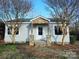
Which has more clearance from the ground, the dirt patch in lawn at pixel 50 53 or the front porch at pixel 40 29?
the front porch at pixel 40 29

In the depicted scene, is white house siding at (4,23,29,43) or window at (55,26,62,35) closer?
window at (55,26,62,35)

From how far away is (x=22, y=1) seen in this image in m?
24.8

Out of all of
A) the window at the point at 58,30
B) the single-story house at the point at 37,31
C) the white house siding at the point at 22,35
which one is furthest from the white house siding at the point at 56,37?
the white house siding at the point at 22,35

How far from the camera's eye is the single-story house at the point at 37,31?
26828 millimetres

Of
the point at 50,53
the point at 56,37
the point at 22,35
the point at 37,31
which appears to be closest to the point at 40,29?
the point at 37,31

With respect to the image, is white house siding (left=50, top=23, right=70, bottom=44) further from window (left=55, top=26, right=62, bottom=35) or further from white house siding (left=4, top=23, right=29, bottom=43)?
white house siding (left=4, top=23, right=29, bottom=43)

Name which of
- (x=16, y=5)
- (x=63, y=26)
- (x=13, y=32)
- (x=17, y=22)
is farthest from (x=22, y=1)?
(x=63, y=26)

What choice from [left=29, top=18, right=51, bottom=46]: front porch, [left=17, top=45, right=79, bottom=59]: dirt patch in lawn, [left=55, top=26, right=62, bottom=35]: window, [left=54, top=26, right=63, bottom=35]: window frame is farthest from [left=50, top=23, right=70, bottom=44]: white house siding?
[left=17, top=45, right=79, bottom=59]: dirt patch in lawn

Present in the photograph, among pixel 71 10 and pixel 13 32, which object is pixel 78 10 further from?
pixel 13 32

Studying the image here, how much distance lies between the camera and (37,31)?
90.0 feet

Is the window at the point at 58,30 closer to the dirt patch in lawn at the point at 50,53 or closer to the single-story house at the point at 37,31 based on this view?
the single-story house at the point at 37,31

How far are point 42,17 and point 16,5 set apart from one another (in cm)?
477

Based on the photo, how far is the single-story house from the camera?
1056 inches

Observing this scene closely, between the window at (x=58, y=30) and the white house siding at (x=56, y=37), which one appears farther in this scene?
the window at (x=58, y=30)
